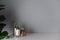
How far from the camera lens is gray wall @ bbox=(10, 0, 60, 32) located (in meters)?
1.65

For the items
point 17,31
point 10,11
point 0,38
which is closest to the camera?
point 0,38

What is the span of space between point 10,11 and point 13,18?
118mm

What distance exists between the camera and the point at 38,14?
5.51 feet

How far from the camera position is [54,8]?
167 centimetres

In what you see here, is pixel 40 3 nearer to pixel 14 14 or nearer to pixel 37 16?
pixel 37 16

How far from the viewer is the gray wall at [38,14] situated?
5.42 feet

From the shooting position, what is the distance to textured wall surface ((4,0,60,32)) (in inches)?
65.1

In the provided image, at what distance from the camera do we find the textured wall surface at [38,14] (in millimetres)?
1653

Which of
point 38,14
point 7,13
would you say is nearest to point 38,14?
point 38,14

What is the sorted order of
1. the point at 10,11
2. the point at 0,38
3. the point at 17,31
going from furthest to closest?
1. the point at 10,11
2. the point at 17,31
3. the point at 0,38

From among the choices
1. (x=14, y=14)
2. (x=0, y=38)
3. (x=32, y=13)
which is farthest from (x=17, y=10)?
(x=0, y=38)

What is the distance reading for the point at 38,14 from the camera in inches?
66.1

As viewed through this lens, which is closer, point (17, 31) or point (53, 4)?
point (17, 31)

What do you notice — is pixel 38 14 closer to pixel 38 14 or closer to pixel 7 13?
pixel 38 14
